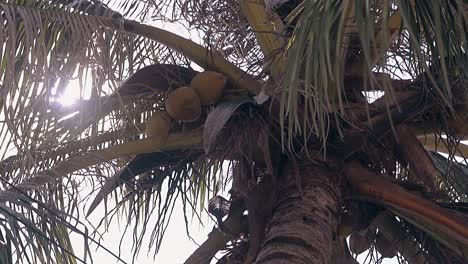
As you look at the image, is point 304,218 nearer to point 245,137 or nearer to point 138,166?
point 245,137

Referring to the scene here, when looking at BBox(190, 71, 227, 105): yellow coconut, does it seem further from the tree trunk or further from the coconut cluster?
the tree trunk

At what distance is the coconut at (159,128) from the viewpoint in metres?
3.73

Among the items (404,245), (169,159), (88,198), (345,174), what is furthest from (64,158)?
(404,245)

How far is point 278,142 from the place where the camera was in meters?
3.67

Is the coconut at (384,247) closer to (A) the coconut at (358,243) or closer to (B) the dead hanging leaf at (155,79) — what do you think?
(A) the coconut at (358,243)

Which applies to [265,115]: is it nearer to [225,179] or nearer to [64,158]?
[225,179]

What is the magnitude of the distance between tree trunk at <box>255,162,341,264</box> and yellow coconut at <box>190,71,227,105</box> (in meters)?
0.45

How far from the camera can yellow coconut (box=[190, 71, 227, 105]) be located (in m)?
3.68

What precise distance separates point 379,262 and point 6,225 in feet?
5.67

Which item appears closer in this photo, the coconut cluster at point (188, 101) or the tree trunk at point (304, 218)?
the tree trunk at point (304, 218)

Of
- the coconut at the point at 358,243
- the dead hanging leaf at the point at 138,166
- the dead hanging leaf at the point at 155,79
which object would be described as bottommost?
the coconut at the point at 358,243

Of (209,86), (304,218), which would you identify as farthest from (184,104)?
(304,218)

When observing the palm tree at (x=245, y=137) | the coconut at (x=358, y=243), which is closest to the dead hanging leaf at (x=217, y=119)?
the palm tree at (x=245, y=137)

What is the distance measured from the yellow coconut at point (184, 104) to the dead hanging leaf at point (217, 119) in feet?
0.63
